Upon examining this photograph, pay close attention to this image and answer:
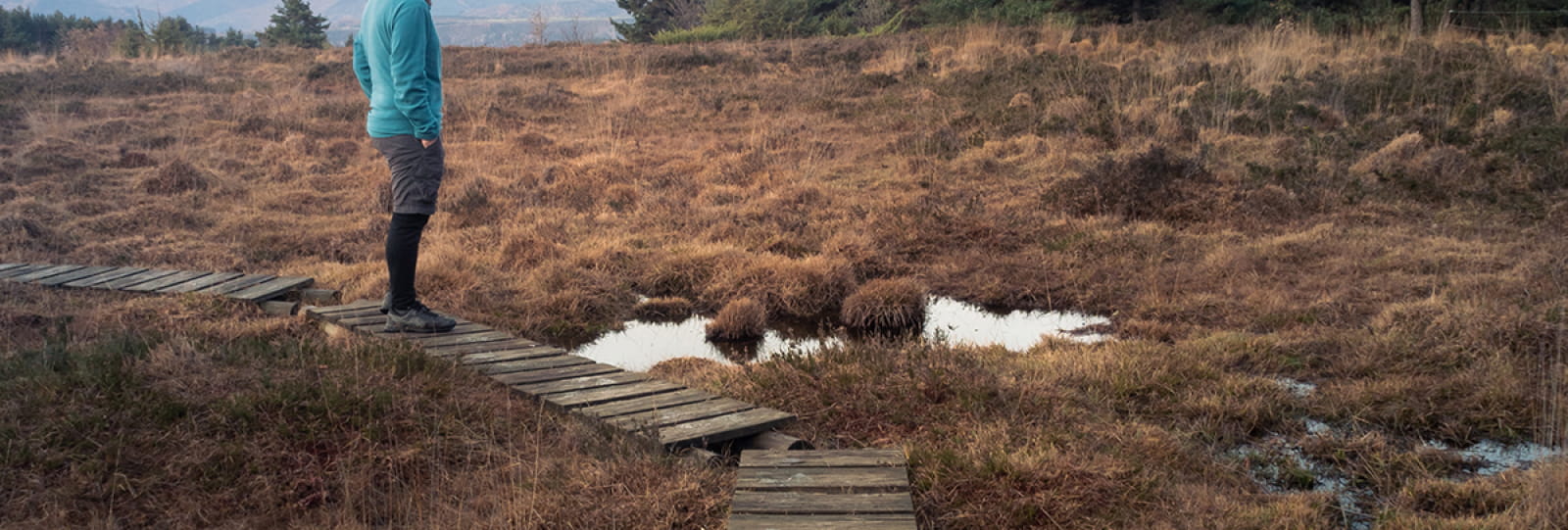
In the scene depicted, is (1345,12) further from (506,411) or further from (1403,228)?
(506,411)

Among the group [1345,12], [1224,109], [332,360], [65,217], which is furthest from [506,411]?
[1345,12]

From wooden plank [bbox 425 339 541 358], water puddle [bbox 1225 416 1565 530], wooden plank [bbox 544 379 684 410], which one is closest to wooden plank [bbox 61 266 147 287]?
wooden plank [bbox 425 339 541 358]

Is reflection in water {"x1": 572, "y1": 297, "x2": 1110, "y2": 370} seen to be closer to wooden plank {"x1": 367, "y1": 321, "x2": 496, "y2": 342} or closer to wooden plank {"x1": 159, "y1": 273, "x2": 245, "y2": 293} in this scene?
wooden plank {"x1": 367, "y1": 321, "x2": 496, "y2": 342}

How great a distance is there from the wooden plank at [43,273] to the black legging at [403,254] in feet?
10.4

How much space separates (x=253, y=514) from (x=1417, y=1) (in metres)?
17.7

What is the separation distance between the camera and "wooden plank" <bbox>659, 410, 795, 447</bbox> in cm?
402

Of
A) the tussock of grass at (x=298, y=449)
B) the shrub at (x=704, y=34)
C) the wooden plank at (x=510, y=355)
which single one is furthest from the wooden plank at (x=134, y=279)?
the shrub at (x=704, y=34)

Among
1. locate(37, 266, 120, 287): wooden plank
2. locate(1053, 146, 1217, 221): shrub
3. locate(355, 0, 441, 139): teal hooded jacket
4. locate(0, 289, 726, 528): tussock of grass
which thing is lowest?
locate(0, 289, 726, 528): tussock of grass

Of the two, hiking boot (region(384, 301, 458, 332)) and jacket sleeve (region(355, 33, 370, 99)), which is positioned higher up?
jacket sleeve (region(355, 33, 370, 99))

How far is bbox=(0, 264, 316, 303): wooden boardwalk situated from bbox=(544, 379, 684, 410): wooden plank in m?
3.08

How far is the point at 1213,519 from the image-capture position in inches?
141

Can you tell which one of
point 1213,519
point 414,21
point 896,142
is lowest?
point 1213,519

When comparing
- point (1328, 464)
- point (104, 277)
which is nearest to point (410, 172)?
point (104, 277)

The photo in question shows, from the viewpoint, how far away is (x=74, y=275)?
7094 mm
